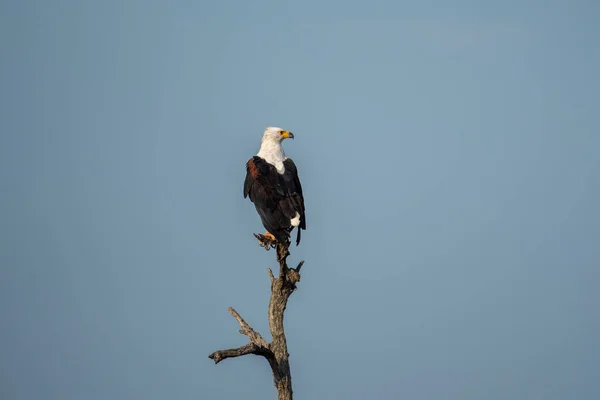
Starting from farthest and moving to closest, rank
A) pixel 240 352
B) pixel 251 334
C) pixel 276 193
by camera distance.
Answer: pixel 276 193
pixel 251 334
pixel 240 352

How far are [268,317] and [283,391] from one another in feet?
2.79

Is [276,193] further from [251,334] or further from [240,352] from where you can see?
[240,352]

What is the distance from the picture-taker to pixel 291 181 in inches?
445

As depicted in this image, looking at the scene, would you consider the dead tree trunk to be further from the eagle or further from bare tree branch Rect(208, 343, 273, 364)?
the eagle

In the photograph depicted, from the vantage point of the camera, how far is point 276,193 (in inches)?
439

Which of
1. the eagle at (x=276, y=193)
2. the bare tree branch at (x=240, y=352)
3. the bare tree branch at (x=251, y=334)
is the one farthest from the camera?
the eagle at (x=276, y=193)

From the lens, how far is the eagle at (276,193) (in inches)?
429

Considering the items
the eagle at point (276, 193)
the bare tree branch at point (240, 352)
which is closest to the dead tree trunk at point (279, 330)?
the bare tree branch at point (240, 352)

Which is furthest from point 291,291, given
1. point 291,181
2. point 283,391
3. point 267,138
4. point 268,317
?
point 267,138

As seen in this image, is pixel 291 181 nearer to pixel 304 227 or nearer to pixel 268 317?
pixel 304 227

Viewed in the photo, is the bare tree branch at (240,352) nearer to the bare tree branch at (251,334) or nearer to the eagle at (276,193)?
the bare tree branch at (251,334)

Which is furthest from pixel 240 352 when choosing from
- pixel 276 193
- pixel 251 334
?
pixel 276 193

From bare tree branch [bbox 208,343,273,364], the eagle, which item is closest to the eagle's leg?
the eagle

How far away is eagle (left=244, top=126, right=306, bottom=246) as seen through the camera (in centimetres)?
1091
